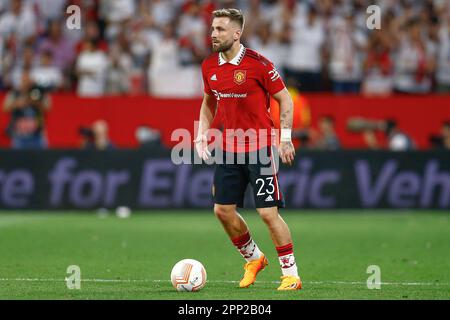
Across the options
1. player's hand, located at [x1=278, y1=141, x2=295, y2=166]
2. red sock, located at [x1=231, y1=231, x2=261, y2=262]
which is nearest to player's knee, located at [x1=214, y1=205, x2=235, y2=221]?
red sock, located at [x1=231, y1=231, x2=261, y2=262]

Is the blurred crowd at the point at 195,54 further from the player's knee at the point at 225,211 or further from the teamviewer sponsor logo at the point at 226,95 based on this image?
the player's knee at the point at 225,211

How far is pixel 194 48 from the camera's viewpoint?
22.1 m

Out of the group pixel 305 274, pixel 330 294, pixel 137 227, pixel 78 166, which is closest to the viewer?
pixel 330 294

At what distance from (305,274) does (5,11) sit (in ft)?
43.5

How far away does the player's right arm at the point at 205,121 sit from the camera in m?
10.5

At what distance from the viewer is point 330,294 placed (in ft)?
31.8

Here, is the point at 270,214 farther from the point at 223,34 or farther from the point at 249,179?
the point at 223,34

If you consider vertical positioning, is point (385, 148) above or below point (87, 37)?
below

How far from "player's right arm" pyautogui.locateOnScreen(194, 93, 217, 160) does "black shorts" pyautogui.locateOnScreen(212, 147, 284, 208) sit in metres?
0.24

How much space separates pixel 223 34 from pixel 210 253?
4436mm

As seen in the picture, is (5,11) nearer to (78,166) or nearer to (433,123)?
(78,166)

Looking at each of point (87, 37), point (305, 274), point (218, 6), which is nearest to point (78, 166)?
point (87, 37)

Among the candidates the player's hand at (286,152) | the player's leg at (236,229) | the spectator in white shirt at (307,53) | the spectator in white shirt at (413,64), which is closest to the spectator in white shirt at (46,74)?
the spectator in white shirt at (307,53)

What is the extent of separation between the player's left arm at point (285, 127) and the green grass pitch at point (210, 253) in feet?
4.17
